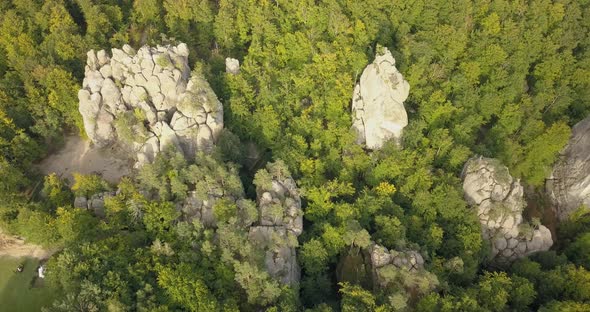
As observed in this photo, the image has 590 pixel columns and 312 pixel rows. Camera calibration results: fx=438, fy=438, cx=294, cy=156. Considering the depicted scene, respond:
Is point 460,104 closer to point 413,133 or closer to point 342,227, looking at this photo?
point 413,133

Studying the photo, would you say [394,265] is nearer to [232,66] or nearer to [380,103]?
[380,103]

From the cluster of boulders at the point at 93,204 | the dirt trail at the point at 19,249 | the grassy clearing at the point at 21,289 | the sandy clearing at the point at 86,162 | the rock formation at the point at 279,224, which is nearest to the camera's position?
the rock formation at the point at 279,224

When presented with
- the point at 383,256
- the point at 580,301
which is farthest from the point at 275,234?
the point at 580,301

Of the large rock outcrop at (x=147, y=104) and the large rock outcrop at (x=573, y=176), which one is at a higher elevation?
the large rock outcrop at (x=573, y=176)

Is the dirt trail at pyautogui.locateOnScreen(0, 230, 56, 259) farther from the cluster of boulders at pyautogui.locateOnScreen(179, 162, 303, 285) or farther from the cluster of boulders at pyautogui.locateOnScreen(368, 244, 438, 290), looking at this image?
the cluster of boulders at pyautogui.locateOnScreen(368, 244, 438, 290)

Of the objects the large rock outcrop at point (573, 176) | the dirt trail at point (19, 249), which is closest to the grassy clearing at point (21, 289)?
the dirt trail at point (19, 249)

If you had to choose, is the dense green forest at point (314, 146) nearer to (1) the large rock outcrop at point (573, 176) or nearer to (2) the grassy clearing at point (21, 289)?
(1) the large rock outcrop at point (573, 176)

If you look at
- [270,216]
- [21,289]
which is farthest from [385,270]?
[21,289]

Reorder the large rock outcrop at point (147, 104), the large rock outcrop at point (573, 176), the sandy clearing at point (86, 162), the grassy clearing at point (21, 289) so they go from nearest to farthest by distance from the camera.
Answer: the grassy clearing at point (21, 289), the large rock outcrop at point (147, 104), the sandy clearing at point (86, 162), the large rock outcrop at point (573, 176)
